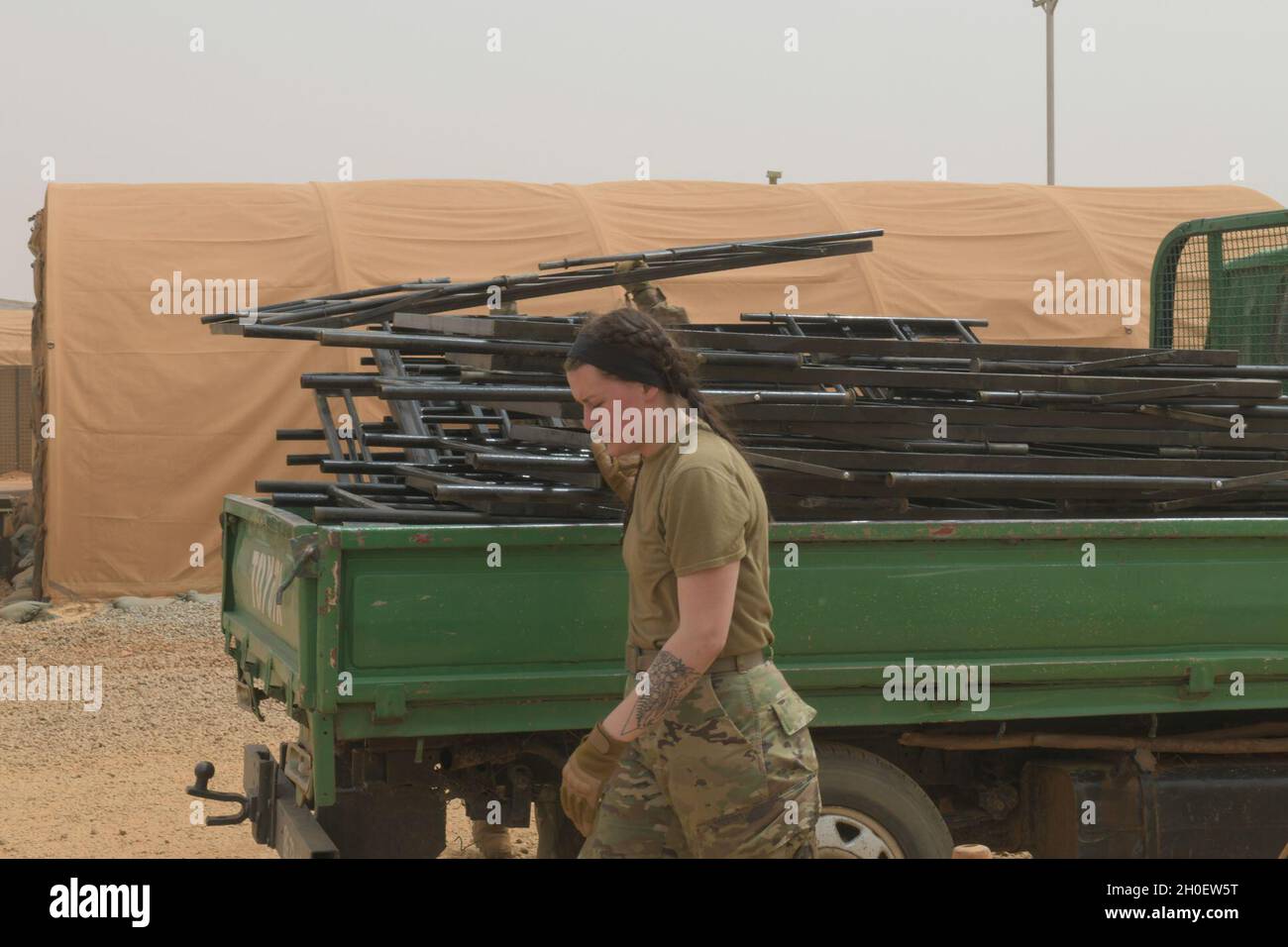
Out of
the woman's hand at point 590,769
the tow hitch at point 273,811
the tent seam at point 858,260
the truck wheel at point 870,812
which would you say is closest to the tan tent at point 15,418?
the tent seam at point 858,260

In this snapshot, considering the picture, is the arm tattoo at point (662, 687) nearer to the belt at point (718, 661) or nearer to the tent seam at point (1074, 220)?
the belt at point (718, 661)

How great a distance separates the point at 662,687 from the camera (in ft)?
11.5

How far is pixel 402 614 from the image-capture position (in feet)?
13.8

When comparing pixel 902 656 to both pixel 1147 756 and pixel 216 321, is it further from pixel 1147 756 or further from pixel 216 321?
pixel 216 321

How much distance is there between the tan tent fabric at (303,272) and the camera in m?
13.3

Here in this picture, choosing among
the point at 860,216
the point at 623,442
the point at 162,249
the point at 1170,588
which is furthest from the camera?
the point at 860,216

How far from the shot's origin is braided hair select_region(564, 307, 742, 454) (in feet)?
11.9

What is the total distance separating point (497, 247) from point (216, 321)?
9.21 m

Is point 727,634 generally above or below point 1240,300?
below

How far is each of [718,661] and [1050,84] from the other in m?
28.8

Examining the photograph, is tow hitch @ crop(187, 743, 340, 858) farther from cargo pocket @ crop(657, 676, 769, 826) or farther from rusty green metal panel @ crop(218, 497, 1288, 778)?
cargo pocket @ crop(657, 676, 769, 826)

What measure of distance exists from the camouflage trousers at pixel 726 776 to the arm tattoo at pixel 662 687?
0.08 m

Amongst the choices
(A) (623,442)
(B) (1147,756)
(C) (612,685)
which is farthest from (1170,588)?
(A) (623,442)

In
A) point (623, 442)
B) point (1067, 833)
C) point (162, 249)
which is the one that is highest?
point (162, 249)
